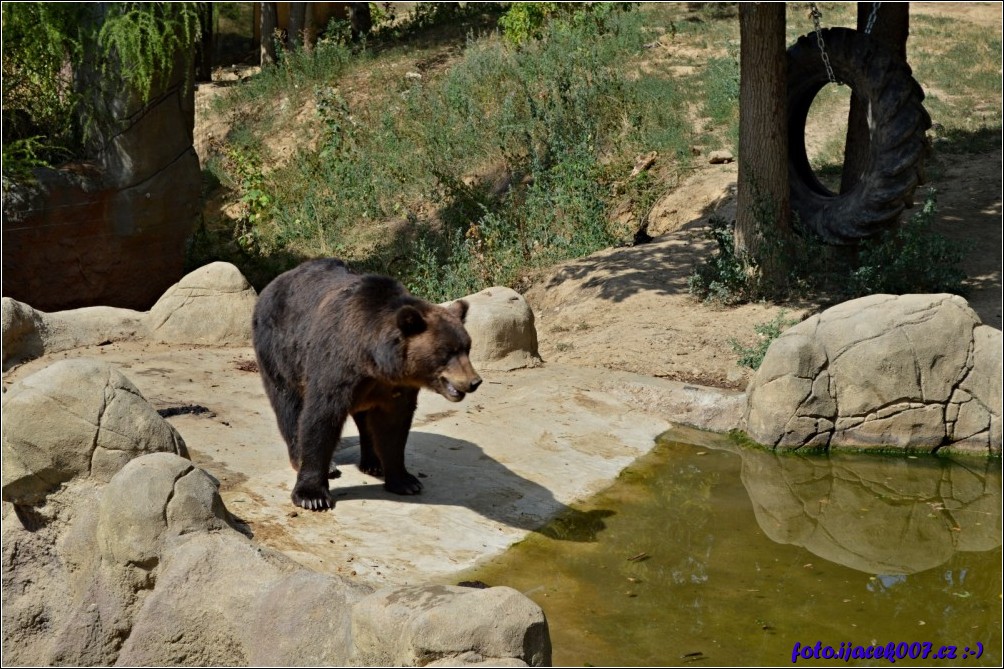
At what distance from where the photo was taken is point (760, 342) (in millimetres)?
11617

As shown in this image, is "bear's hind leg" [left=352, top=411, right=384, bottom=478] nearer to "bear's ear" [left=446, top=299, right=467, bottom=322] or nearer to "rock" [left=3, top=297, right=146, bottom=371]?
"bear's ear" [left=446, top=299, right=467, bottom=322]

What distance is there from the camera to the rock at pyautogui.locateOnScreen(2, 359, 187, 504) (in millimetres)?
6188

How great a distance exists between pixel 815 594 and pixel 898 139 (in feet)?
24.7

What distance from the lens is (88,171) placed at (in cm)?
1384

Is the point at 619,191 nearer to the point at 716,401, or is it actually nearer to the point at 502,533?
the point at 716,401

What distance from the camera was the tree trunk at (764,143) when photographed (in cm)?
1274

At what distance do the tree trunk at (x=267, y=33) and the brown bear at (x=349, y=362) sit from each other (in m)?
17.7

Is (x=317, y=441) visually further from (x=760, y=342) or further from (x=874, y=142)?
(x=874, y=142)

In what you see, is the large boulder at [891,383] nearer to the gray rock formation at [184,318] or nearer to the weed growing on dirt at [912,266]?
the weed growing on dirt at [912,266]

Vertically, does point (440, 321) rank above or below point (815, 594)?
above

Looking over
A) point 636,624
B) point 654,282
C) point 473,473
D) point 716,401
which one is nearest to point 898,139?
point 654,282

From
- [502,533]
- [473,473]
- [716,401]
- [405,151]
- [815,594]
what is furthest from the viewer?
[405,151]

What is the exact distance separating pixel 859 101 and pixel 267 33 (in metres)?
A: 14.9

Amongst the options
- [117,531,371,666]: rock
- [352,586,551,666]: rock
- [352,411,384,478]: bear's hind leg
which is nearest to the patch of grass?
[352,411,384,478]: bear's hind leg
